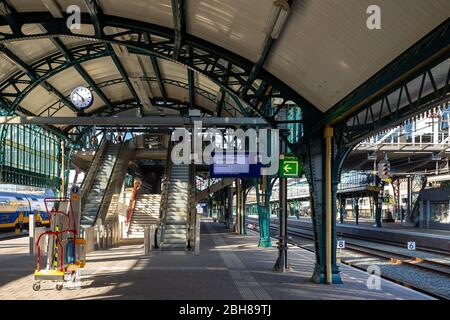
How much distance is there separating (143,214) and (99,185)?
682 centimetres

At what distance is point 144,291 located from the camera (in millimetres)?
10078

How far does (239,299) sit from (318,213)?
11.1 feet

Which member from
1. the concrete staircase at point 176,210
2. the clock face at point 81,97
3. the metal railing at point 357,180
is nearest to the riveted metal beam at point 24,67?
the clock face at point 81,97

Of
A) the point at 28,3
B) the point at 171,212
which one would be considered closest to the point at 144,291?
the point at 28,3

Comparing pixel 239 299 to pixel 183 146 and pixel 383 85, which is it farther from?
pixel 183 146

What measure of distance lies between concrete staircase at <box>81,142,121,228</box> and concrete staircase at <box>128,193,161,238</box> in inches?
161

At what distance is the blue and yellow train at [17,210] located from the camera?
101 ft

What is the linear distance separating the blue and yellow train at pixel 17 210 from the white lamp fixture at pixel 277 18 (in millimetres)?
23907

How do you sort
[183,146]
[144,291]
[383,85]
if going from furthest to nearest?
[183,146] < [144,291] < [383,85]

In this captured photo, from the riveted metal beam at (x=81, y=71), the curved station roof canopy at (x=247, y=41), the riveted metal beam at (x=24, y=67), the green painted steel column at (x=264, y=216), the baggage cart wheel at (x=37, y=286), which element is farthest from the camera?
the green painted steel column at (x=264, y=216)

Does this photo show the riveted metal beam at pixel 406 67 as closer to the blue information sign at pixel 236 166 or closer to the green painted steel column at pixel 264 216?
the blue information sign at pixel 236 166

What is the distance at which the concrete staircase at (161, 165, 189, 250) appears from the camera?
65.8 feet

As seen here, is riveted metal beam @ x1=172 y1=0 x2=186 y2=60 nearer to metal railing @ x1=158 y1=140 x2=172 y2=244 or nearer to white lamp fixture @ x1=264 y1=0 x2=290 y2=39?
white lamp fixture @ x1=264 y1=0 x2=290 y2=39

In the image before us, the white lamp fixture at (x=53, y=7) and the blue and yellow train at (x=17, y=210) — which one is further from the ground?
the white lamp fixture at (x=53, y=7)
